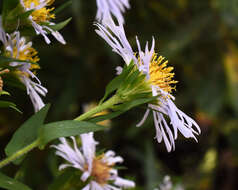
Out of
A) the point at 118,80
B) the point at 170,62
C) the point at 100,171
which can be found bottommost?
the point at 170,62

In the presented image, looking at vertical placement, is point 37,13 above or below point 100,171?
above

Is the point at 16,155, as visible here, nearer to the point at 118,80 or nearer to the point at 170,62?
the point at 118,80

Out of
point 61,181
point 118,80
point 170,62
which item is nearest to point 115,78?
point 118,80

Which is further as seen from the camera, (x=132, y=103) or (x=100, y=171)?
(x=100, y=171)

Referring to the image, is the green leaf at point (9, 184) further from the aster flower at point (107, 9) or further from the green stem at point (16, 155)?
the aster flower at point (107, 9)

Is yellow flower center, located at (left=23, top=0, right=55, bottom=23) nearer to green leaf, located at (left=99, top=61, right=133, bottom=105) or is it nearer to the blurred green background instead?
green leaf, located at (left=99, top=61, right=133, bottom=105)

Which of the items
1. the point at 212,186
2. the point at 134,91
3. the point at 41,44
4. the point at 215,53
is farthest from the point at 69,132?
the point at 212,186

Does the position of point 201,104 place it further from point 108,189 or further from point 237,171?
point 108,189

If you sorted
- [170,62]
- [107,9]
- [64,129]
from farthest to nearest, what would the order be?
1. [170,62]
2. [107,9]
3. [64,129]

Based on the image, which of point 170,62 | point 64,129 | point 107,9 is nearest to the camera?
point 64,129
